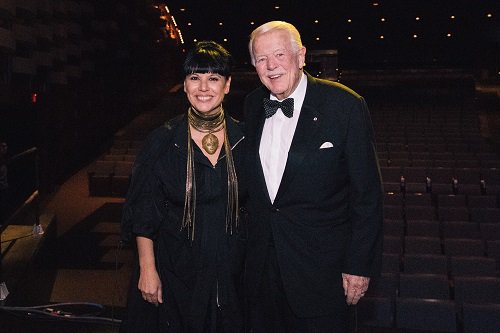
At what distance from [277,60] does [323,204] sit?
0.55 m

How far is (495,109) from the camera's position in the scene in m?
16.0

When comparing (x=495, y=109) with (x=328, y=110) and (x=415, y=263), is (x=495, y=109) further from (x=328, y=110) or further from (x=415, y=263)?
(x=328, y=110)

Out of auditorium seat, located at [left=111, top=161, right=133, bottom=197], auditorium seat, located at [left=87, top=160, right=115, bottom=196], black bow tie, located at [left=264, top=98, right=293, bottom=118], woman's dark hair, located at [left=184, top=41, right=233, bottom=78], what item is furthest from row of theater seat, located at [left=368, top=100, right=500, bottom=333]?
auditorium seat, located at [left=87, top=160, right=115, bottom=196]

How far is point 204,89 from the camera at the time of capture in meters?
1.88

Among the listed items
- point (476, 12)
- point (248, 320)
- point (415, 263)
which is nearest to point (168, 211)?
point (248, 320)

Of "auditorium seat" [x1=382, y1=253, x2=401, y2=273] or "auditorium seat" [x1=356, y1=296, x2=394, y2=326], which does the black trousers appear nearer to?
"auditorium seat" [x1=356, y1=296, x2=394, y2=326]

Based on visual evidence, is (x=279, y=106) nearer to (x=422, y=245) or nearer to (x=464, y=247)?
(x=422, y=245)

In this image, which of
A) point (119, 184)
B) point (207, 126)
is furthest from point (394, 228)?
point (119, 184)

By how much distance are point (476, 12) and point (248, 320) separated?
68.1 ft

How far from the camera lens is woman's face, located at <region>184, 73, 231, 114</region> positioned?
1886mm

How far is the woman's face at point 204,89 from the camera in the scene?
6.19 feet

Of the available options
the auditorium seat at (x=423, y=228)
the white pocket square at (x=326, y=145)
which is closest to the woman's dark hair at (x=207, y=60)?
the white pocket square at (x=326, y=145)

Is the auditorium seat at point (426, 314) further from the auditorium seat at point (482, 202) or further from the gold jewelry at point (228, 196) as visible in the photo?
the auditorium seat at point (482, 202)

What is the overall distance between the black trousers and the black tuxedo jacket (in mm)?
39
